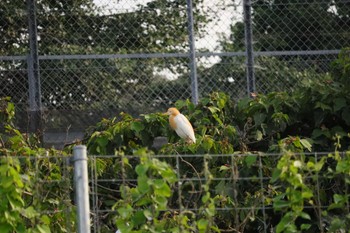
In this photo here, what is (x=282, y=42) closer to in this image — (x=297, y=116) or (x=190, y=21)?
(x=190, y=21)

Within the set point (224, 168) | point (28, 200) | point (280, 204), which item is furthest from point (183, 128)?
point (280, 204)

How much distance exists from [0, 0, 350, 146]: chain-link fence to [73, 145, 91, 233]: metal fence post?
11.7 feet

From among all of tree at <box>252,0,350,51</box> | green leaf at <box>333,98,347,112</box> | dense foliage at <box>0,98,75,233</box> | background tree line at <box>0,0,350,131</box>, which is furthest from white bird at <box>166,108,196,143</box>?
tree at <box>252,0,350,51</box>

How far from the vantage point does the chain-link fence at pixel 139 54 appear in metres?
8.70

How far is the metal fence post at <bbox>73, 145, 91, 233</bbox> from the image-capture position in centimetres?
496

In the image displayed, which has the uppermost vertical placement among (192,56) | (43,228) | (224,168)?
(192,56)

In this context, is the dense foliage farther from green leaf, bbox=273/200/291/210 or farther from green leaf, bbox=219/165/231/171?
green leaf, bbox=219/165/231/171

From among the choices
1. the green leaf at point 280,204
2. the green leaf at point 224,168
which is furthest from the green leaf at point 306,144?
the green leaf at point 280,204

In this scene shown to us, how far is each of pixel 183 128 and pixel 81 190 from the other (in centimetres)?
256

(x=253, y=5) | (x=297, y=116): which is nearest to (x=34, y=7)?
(x=253, y=5)

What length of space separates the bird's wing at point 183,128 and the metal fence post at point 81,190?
242 cm

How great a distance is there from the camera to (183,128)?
7.48 meters

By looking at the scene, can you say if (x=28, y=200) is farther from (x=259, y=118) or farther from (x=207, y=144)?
(x=259, y=118)

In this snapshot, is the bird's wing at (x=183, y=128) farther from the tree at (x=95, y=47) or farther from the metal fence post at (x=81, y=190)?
the metal fence post at (x=81, y=190)
